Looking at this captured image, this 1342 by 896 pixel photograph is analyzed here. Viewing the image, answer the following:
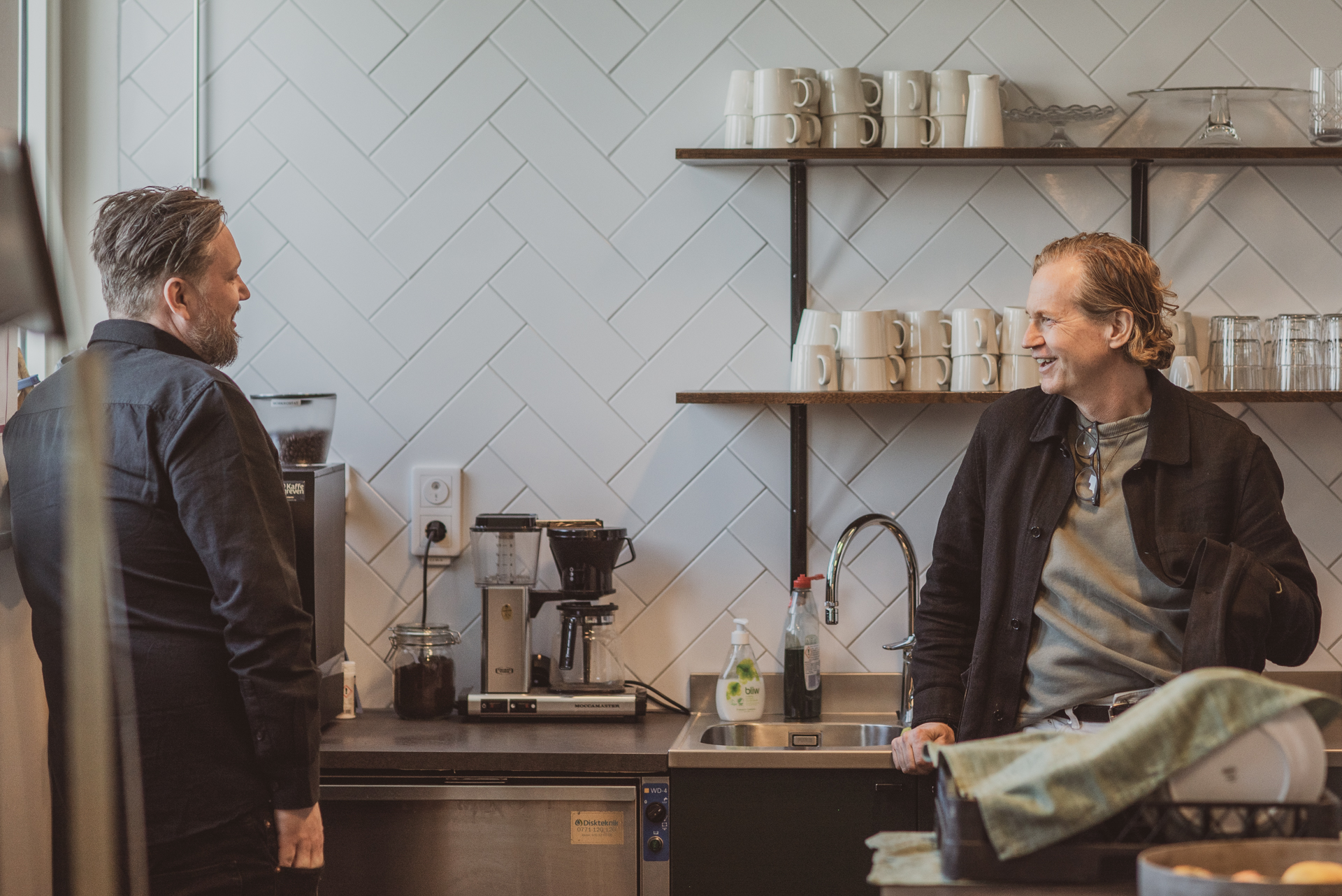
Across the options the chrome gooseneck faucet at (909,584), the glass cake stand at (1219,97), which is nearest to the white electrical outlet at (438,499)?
the chrome gooseneck faucet at (909,584)

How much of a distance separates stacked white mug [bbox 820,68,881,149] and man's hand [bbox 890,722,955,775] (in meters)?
1.14

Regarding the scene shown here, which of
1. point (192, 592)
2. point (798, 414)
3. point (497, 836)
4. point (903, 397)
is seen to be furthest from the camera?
point (798, 414)

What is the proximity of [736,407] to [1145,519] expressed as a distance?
976mm

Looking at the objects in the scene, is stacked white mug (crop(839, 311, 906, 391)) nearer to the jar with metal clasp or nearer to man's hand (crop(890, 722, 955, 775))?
man's hand (crop(890, 722, 955, 775))

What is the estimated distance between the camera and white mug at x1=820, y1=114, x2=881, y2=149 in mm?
2355

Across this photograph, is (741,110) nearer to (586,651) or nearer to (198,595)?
(586,651)

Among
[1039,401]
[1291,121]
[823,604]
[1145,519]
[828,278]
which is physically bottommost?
[823,604]

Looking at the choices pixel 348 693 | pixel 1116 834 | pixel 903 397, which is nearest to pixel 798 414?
pixel 903 397

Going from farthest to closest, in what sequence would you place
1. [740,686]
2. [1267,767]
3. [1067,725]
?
[740,686] < [1067,725] < [1267,767]

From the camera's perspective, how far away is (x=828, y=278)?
249cm

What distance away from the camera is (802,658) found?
237 centimetres

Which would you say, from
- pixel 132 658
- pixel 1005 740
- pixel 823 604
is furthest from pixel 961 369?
pixel 132 658

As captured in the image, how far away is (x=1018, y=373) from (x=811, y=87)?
693 millimetres

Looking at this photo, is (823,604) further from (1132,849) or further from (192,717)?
(1132,849)
